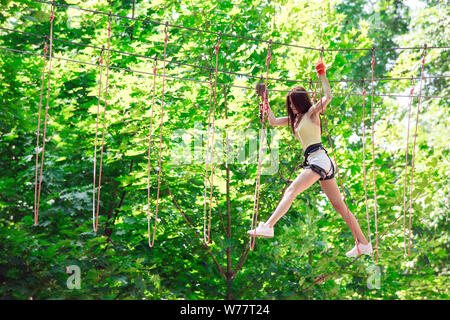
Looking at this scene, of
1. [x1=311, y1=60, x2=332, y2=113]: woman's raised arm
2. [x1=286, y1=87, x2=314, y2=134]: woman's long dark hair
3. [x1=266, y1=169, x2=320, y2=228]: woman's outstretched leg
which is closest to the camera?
[x1=311, y1=60, x2=332, y2=113]: woman's raised arm

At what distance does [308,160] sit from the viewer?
4953 millimetres

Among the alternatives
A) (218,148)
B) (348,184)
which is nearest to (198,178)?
(218,148)

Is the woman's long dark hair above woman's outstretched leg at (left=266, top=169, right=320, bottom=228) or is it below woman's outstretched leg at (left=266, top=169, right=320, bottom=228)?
above

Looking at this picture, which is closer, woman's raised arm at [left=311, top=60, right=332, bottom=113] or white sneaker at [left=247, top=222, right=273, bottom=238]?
woman's raised arm at [left=311, top=60, right=332, bottom=113]

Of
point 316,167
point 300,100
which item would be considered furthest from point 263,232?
point 300,100

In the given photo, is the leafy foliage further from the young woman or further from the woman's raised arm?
the woman's raised arm

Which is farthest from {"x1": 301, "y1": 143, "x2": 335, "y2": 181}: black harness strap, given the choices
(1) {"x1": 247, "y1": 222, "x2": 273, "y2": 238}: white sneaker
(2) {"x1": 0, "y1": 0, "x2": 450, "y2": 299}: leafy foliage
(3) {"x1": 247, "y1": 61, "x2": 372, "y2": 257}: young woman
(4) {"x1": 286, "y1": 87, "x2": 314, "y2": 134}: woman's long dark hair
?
(2) {"x1": 0, "y1": 0, "x2": 450, "y2": 299}: leafy foliage

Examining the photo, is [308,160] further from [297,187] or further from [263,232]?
[263,232]

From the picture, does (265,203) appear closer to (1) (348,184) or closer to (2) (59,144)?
(1) (348,184)

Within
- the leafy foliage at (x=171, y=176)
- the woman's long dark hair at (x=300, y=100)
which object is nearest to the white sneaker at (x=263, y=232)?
the woman's long dark hair at (x=300, y=100)

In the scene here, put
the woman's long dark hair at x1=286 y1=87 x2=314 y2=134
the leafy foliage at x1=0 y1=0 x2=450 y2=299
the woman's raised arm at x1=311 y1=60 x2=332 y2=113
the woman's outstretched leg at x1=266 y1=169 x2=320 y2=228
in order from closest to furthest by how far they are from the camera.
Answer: the woman's raised arm at x1=311 y1=60 x2=332 y2=113, the woman's outstretched leg at x1=266 y1=169 x2=320 y2=228, the woman's long dark hair at x1=286 y1=87 x2=314 y2=134, the leafy foliage at x1=0 y1=0 x2=450 y2=299

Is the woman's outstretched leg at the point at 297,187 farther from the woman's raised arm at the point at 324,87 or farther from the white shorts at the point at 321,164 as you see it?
the woman's raised arm at the point at 324,87

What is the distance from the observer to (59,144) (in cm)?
766

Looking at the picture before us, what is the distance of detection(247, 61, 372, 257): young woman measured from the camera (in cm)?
480
